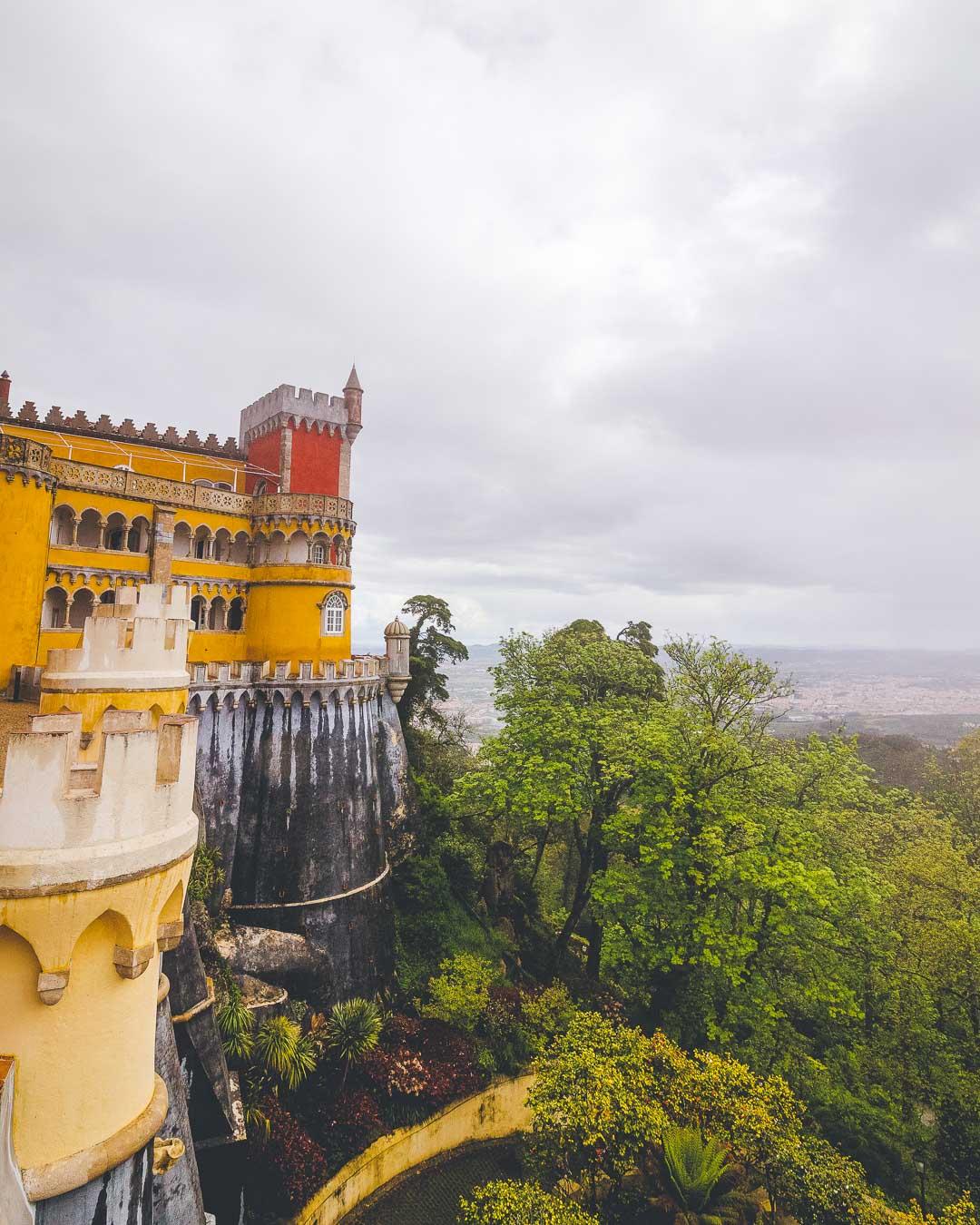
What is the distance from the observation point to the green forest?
13805mm

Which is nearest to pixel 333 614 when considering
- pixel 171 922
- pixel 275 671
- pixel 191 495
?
pixel 275 671

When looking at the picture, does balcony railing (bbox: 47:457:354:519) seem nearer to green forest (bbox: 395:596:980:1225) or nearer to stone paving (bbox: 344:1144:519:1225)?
green forest (bbox: 395:596:980:1225)

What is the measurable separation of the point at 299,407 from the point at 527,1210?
2599 cm

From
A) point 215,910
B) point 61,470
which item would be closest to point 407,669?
point 215,910

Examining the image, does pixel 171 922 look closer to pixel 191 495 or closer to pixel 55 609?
pixel 55 609

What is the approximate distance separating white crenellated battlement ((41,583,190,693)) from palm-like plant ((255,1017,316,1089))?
13924 mm

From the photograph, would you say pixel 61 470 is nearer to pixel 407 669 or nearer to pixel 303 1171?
pixel 407 669

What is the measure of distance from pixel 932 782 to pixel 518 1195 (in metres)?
33.5

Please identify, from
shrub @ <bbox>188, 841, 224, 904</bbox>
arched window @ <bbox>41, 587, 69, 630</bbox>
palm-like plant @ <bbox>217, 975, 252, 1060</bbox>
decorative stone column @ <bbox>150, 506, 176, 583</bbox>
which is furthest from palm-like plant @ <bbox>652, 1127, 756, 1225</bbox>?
arched window @ <bbox>41, 587, 69, 630</bbox>

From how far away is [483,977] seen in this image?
22031mm

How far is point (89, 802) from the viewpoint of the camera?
4.32 meters

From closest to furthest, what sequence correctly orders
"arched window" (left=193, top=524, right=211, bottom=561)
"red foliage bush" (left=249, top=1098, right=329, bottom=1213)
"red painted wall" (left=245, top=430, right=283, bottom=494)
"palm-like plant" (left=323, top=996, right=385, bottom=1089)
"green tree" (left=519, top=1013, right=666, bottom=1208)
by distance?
"green tree" (left=519, top=1013, right=666, bottom=1208)
"red foliage bush" (left=249, top=1098, right=329, bottom=1213)
"palm-like plant" (left=323, top=996, right=385, bottom=1089)
"arched window" (left=193, top=524, right=211, bottom=561)
"red painted wall" (left=245, top=430, right=283, bottom=494)

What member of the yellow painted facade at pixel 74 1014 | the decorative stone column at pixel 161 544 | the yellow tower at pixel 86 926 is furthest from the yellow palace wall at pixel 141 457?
the yellow painted facade at pixel 74 1014

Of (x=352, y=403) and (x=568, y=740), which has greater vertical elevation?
(x=352, y=403)
